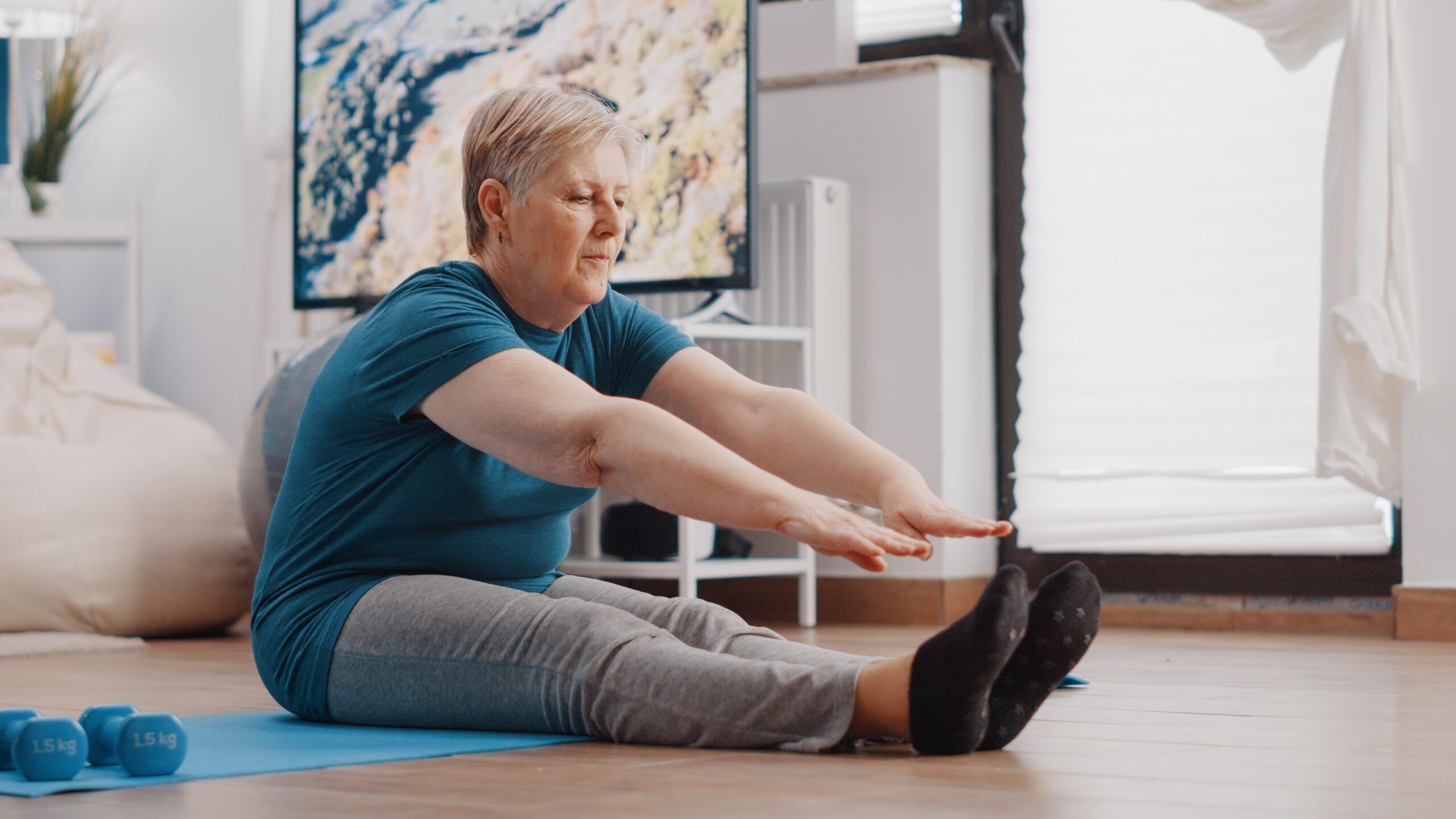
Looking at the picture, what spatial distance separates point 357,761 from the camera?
150 centimetres

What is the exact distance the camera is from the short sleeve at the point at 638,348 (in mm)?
1895

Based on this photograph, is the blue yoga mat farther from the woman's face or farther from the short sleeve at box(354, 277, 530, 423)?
the woman's face

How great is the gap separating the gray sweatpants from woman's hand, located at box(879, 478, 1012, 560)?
135mm

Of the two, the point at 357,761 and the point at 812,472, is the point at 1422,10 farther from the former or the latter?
the point at 357,761

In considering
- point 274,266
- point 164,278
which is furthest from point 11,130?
point 274,266

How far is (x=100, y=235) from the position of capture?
4.52m

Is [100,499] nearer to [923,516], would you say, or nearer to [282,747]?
[282,747]

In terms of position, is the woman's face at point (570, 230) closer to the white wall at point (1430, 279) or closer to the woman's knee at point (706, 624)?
the woman's knee at point (706, 624)

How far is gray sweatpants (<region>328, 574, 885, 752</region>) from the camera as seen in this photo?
1.52 m

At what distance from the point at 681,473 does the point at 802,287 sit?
2.39m

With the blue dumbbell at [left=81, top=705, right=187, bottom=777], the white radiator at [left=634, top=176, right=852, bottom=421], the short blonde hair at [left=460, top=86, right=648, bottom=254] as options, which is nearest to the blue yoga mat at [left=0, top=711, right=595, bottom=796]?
the blue dumbbell at [left=81, top=705, right=187, bottom=777]

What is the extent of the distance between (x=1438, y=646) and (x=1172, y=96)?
1.31 metres

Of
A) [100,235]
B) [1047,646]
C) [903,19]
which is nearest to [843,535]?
[1047,646]

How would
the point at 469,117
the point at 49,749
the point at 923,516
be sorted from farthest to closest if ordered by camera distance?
the point at 469,117
the point at 923,516
the point at 49,749
